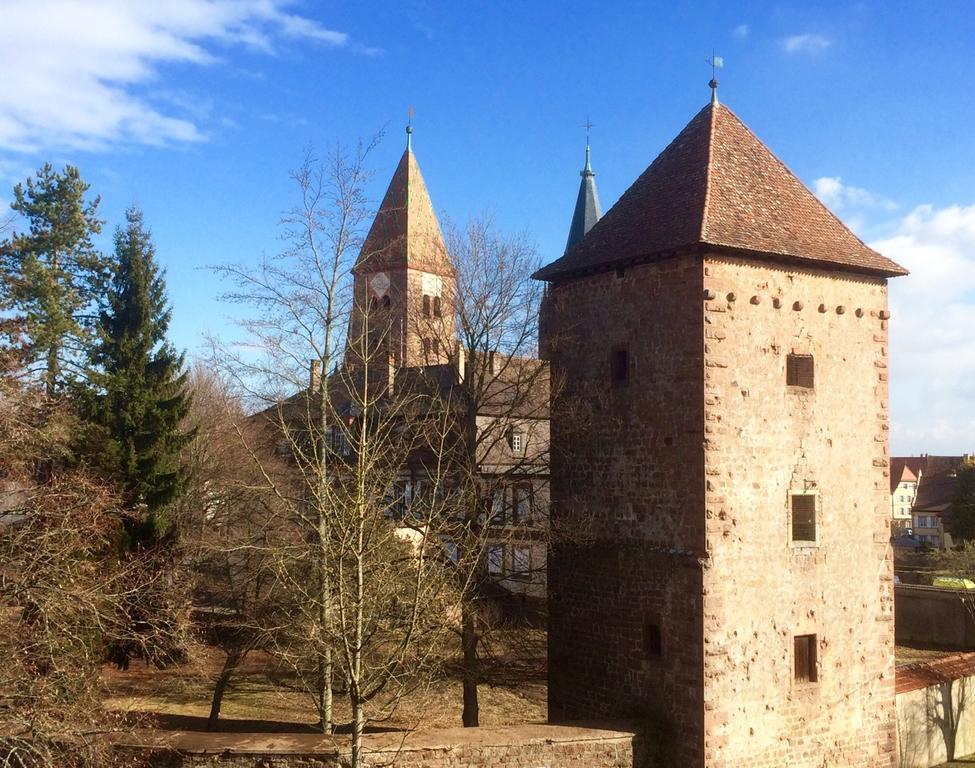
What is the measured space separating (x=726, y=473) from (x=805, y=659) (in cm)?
355

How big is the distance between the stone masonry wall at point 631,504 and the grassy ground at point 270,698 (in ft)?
14.3

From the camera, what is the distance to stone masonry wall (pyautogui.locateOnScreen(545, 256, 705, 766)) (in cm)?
1509

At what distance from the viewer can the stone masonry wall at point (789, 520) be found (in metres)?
→ 15.0

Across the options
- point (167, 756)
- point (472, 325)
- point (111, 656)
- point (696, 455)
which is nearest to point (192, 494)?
point (111, 656)

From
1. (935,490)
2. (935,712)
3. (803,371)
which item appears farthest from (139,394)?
(935,490)

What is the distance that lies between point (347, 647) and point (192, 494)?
16.8m

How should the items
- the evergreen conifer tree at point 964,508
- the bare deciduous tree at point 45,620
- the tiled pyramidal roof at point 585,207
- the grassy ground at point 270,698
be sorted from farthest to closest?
the tiled pyramidal roof at point 585,207, the evergreen conifer tree at point 964,508, the grassy ground at point 270,698, the bare deciduous tree at point 45,620

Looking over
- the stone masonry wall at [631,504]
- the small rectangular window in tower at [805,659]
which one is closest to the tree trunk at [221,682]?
the stone masonry wall at [631,504]

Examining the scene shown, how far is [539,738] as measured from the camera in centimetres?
1353

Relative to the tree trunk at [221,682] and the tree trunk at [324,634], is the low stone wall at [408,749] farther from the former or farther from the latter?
the tree trunk at [221,682]

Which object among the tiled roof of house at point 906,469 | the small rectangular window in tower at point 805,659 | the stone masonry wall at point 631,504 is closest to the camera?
the stone masonry wall at point 631,504

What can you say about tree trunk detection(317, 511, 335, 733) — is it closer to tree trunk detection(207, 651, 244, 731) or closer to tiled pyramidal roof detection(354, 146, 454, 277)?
tree trunk detection(207, 651, 244, 731)

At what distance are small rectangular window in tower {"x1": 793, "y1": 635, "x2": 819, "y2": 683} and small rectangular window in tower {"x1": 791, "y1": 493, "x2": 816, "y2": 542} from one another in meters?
1.66

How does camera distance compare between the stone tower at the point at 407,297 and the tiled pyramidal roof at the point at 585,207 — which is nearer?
the stone tower at the point at 407,297
